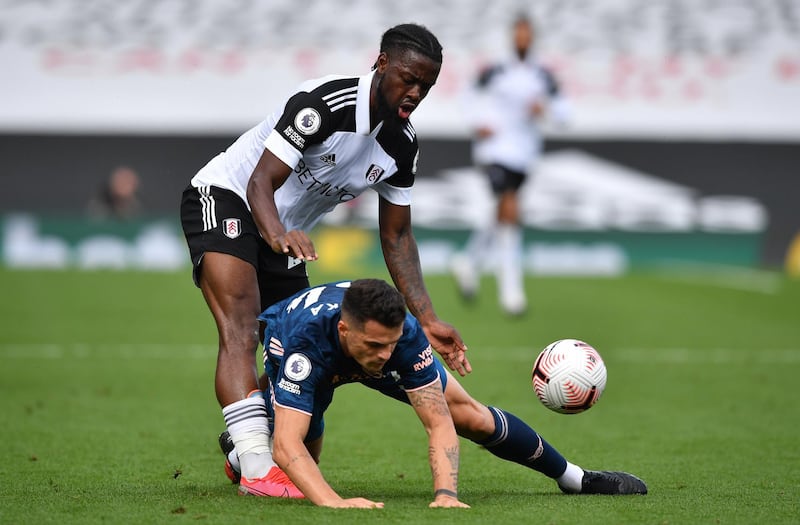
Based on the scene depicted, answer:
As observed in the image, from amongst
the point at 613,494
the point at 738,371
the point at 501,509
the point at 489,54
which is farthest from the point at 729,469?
the point at 489,54

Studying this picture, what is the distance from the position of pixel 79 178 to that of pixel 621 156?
10657mm

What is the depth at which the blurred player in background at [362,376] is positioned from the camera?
5109 millimetres

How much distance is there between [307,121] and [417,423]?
10.6 ft

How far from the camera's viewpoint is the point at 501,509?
5379mm

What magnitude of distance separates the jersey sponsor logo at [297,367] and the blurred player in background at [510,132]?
916cm

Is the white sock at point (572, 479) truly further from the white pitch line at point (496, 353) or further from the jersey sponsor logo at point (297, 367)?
the white pitch line at point (496, 353)

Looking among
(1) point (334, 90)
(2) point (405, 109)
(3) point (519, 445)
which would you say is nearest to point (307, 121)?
(1) point (334, 90)

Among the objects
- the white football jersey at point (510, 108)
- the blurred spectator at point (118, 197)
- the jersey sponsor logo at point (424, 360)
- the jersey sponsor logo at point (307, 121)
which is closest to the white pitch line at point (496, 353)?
the white football jersey at point (510, 108)

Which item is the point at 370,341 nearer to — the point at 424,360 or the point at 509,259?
the point at 424,360

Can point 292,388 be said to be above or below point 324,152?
below

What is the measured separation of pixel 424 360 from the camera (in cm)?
538

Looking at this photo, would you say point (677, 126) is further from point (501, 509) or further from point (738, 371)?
point (501, 509)

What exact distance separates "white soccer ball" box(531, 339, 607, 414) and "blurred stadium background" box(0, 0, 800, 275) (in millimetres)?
15920

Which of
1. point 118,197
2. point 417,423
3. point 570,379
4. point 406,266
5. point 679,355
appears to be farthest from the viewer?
point 118,197
